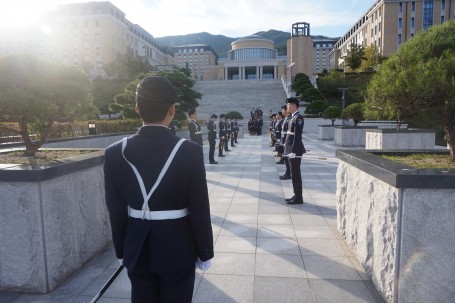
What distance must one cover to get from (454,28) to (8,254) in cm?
583

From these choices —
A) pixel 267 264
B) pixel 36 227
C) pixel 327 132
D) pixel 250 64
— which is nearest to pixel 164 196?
pixel 36 227

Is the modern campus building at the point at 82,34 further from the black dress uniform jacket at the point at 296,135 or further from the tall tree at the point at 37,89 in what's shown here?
the black dress uniform jacket at the point at 296,135

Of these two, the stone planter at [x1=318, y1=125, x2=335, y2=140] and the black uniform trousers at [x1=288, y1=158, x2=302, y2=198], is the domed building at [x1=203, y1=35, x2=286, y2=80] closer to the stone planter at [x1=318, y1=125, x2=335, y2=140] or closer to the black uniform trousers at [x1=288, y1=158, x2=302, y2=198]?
the stone planter at [x1=318, y1=125, x2=335, y2=140]

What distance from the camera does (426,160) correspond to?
4410mm

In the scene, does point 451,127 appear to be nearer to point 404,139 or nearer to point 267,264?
point 267,264

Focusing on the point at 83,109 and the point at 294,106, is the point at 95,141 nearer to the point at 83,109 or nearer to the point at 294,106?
the point at 83,109

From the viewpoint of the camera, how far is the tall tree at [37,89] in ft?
14.9

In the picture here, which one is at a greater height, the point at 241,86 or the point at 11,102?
the point at 241,86

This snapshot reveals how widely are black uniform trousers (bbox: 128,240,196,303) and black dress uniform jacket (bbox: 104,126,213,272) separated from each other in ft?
0.15

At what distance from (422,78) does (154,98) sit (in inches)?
137

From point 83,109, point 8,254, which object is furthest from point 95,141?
point 8,254

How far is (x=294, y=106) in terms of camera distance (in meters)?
6.77

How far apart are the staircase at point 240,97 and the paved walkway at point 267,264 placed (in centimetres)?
3496

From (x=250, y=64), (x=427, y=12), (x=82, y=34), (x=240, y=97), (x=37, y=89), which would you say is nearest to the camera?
(x=37, y=89)
